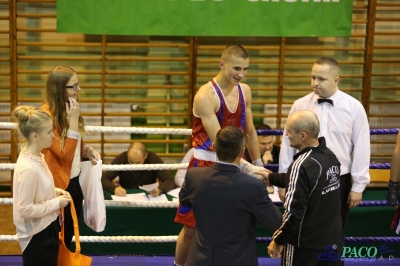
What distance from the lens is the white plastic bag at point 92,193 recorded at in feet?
12.3

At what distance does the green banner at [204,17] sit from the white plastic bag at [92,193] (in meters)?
2.46

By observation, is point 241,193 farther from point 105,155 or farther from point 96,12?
point 105,155

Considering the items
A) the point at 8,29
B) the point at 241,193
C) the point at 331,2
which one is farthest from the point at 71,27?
the point at 241,193

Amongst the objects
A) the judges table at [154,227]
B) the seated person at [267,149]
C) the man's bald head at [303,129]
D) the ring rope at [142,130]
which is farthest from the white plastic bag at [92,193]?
the seated person at [267,149]

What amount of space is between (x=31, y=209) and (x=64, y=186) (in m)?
0.41

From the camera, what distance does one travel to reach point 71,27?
589 centimetres

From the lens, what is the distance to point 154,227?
4.96m

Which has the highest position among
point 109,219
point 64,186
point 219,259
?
point 64,186

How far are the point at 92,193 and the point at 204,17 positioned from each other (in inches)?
107

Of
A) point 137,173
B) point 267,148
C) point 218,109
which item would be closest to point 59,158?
point 218,109

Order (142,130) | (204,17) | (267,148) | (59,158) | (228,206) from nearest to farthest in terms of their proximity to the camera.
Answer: (228,206), (59,158), (142,130), (267,148), (204,17)

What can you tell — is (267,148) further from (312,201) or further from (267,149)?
(312,201)

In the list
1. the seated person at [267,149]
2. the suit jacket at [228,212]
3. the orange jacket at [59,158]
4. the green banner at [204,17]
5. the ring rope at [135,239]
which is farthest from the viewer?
the green banner at [204,17]

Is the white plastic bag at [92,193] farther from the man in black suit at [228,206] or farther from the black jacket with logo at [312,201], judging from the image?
the black jacket with logo at [312,201]
